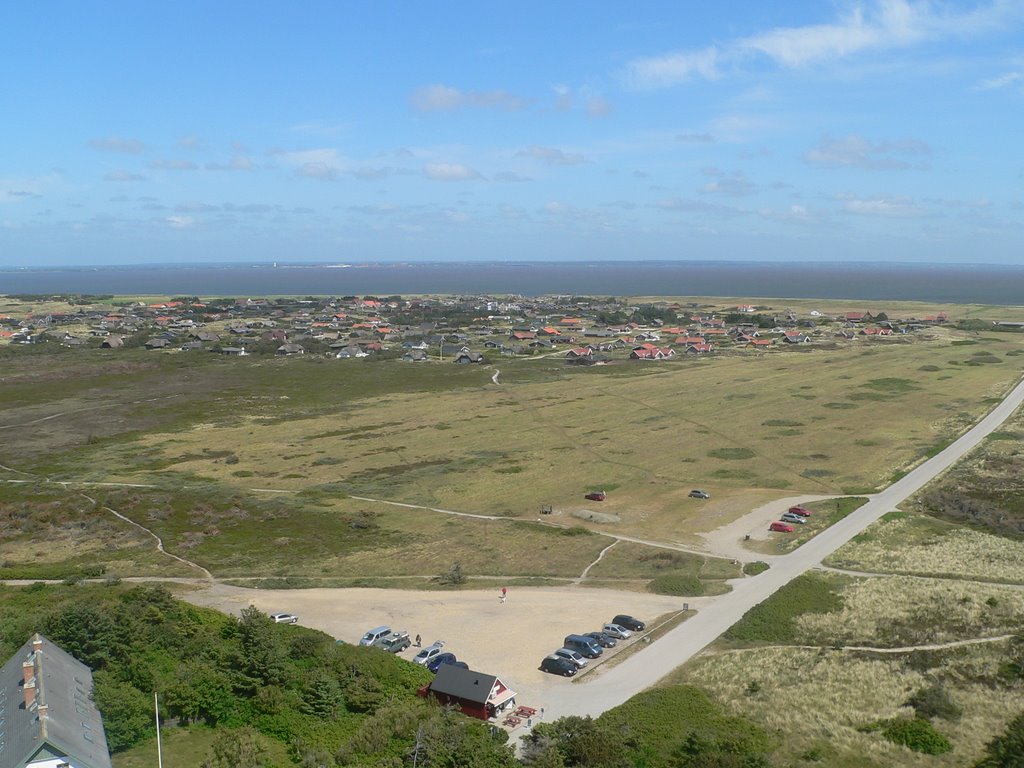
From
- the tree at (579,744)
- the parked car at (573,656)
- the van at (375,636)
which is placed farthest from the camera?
the van at (375,636)

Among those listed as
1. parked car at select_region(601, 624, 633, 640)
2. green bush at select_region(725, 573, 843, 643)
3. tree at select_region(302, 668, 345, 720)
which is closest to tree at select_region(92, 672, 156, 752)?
tree at select_region(302, 668, 345, 720)

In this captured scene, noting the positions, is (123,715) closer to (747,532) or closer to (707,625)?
(707,625)

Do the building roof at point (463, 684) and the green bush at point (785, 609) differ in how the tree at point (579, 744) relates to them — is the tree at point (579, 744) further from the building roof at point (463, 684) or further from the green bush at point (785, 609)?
the green bush at point (785, 609)

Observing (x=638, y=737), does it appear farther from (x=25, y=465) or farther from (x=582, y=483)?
(x=25, y=465)

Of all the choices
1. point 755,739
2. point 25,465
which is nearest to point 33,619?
point 755,739

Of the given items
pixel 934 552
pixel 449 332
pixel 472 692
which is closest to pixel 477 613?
pixel 472 692

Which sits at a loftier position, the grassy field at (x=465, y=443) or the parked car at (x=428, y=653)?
the grassy field at (x=465, y=443)

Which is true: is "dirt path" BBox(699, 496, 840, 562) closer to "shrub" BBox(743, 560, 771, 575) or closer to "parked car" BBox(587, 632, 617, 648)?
"shrub" BBox(743, 560, 771, 575)

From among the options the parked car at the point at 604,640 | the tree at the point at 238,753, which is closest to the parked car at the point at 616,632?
the parked car at the point at 604,640
